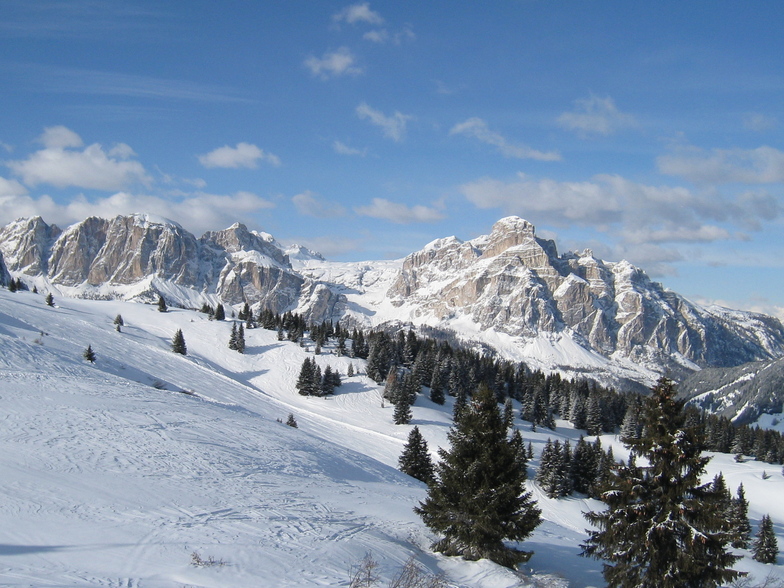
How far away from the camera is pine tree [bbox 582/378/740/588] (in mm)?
13134

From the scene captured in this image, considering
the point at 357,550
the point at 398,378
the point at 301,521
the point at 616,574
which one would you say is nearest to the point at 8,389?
the point at 301,521

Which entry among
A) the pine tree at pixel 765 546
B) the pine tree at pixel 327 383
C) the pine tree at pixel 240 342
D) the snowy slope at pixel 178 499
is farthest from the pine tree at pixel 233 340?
the pine tree at pixel 765 546

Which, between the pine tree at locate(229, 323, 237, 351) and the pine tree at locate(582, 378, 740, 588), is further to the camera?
the pine tree at locate(229, 323, 237, 351)

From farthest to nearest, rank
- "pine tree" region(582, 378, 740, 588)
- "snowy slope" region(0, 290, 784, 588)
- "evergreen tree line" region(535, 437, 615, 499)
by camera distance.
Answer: "evergreen tree line" region(535, 437, 615, 499) → "pine tree" region(582, 378, 740, 588) → "snowy slope" region(0, 290, 784, 588)

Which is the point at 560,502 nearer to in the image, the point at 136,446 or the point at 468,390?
the point at 468,390

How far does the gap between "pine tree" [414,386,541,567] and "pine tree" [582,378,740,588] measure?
2.66 metres

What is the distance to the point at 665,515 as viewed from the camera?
44.4ft

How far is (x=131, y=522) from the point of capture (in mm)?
13422

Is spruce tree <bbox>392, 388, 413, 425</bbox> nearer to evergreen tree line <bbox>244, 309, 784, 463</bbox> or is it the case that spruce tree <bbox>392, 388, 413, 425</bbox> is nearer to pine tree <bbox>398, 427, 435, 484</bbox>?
evergreen tree line <bbox>244, 309, 784, 463</bbox>

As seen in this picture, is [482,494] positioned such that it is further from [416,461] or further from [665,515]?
[416,461]

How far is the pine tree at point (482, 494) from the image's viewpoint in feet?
51.2

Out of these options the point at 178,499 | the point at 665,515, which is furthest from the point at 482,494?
the point at 178,499

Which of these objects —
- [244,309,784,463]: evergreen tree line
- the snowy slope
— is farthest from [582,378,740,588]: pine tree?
[244,309,784,463]: evergreen tree line

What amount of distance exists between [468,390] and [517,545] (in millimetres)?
70839
